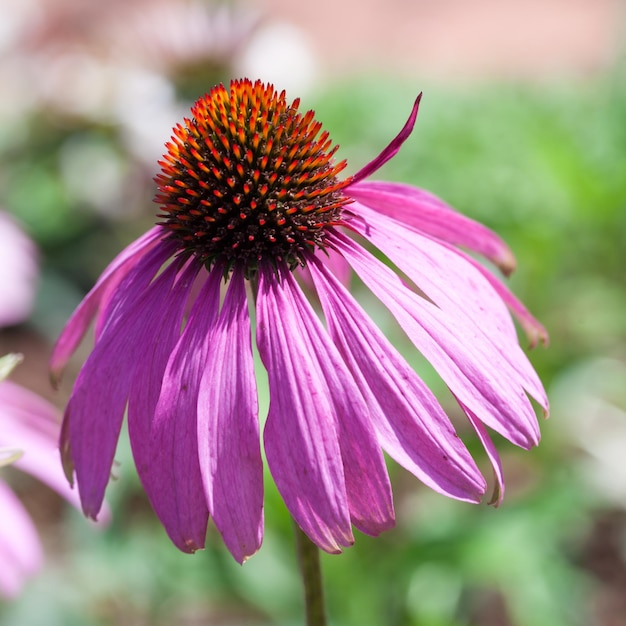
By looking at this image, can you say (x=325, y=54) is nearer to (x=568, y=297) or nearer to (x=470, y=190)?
(x=470, y=190)

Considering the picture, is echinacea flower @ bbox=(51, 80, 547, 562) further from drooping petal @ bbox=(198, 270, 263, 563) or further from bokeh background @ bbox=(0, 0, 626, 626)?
bokeh background @ bbox=(0, 0, 626, 626)

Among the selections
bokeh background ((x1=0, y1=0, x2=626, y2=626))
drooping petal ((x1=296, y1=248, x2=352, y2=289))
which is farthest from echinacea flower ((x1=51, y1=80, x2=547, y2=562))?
bokeh background ((x1=0, y1=0, x2=626, y2=626))

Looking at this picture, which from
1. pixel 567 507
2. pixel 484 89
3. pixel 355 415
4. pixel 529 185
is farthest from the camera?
pixel 484 89

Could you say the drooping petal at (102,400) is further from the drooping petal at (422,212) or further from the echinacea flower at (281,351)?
the drooping petal at (422,212)

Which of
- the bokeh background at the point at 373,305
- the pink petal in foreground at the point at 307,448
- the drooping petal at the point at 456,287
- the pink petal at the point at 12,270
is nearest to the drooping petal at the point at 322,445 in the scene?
the pink petal in foreground at the point at 307,448

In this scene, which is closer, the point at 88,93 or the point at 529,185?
the point at 529,185

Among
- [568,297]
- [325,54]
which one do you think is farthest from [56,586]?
[325,54]
